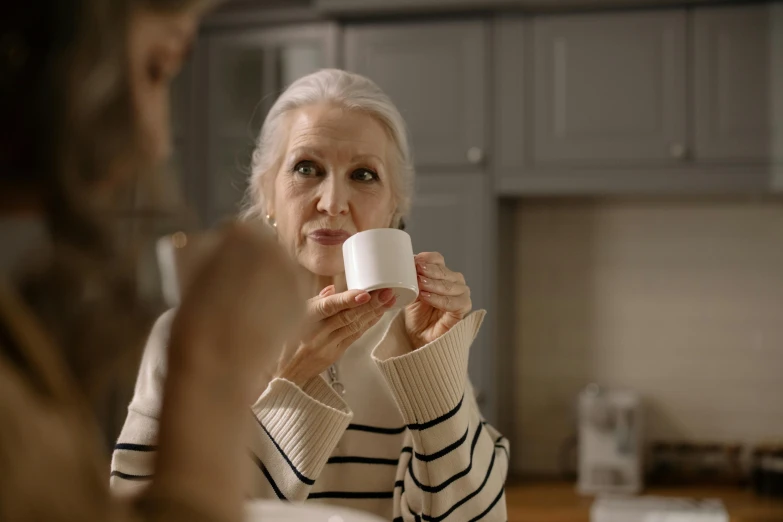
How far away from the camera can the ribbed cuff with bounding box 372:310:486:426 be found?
1076 mm

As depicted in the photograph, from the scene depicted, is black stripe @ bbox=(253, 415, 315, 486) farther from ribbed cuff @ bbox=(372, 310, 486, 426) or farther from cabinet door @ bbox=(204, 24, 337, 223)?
cabinet door @ bbox=(204, 24, 337, 223)

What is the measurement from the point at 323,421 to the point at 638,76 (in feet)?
6.20

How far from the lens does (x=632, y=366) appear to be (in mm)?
2877

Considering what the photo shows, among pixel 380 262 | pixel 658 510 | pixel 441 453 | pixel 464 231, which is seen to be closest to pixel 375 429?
pixel 441 453

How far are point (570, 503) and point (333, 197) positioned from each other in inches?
63.0

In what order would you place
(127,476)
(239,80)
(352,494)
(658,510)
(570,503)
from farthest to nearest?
(239,80), (570,503), (658,510), (352,494), (127,476)

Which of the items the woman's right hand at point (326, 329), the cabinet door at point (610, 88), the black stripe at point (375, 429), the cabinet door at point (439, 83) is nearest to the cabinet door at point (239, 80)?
the cabinet door at point (439, 83)

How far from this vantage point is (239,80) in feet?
9.38

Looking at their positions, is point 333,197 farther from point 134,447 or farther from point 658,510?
point 658,510

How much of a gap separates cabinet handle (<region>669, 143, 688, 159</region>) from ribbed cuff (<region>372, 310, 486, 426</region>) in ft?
5.57

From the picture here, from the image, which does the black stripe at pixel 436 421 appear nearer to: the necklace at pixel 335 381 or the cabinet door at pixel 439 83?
the necklace at pixel 335 381

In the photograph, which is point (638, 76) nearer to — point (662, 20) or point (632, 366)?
point (662, 20)

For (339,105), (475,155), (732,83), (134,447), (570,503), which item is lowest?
(570,503)

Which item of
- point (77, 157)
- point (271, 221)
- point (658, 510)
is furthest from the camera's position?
point (658, 510)
